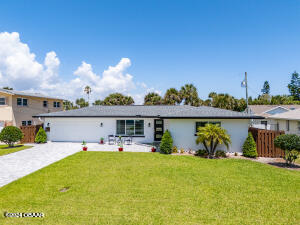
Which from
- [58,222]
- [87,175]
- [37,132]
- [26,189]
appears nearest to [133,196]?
[58,222]

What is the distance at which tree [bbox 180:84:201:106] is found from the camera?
31438 mm

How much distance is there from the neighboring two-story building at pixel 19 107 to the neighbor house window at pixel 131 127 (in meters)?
13.6

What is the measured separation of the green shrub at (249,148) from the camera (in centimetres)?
1072

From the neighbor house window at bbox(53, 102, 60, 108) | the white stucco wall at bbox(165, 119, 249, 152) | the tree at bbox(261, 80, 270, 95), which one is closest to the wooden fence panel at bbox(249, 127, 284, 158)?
the white stucco wall at bbox(165, 119, 249, 152)

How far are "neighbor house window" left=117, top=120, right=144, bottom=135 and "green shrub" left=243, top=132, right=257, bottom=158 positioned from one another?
8.62 meters

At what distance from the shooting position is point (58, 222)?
4.04 meters

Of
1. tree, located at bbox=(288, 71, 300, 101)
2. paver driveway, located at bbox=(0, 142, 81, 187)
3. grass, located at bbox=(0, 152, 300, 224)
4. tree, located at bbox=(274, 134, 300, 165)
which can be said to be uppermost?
tree, located at bbox=(288, 71, 300, 101)

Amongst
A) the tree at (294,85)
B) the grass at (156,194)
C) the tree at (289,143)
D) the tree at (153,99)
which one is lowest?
the grass at (156,194)

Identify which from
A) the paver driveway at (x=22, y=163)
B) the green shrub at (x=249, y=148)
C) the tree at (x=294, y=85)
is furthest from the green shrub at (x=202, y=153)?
the tree at (x=294, y=85)

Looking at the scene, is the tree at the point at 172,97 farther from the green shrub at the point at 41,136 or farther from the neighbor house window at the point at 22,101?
the neighbor house window at the point at 22,101

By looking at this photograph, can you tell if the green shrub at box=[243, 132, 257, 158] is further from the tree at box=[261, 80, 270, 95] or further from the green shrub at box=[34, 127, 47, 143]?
the tree at box=[261, 80, 270, 95]

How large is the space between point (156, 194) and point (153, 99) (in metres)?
28.8

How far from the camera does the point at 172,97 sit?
3153 centimetres

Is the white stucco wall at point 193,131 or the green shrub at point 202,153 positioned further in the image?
the white stucco wall at point 193,131
